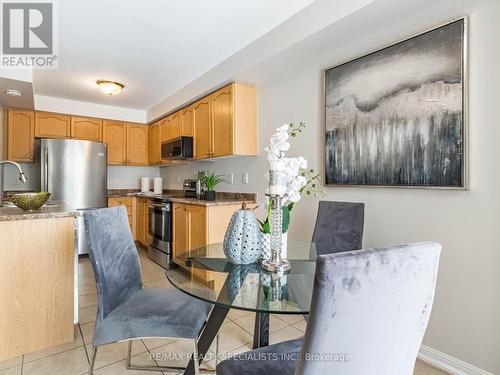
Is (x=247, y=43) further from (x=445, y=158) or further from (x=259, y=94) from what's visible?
(x=445, y=158)

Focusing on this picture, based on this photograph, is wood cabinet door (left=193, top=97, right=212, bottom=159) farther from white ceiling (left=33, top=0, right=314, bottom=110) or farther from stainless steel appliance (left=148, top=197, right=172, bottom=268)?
stainless steel appliance (left=148, top=197, right=172, bottom=268)

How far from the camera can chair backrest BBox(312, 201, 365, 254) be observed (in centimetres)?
197

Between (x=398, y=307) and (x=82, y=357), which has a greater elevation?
(x=398, y=307)

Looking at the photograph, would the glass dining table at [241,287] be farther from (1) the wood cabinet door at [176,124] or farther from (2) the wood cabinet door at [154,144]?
(2) the wood cabinet door at [154,144]

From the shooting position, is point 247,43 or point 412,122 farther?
point 247,43

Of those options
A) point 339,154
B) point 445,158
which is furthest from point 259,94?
point 445,158

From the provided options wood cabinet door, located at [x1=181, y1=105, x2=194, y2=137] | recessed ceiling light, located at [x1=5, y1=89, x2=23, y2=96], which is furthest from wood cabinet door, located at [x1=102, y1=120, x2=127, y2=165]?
recessed ceiling light, located at [x1=5, y1=89, x2=23, y2=96]

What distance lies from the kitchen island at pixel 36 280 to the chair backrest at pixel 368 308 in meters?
1.94

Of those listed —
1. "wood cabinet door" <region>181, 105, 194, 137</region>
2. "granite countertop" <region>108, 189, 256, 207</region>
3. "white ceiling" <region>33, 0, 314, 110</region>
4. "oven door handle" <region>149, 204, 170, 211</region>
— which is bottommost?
"oven door handle" <region>149, 204, 170, 211</region>

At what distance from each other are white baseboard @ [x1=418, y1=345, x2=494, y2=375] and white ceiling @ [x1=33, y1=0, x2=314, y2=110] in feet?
8.22

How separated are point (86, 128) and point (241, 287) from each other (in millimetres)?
4580

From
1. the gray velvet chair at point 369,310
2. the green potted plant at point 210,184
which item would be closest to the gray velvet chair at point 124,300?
the gray velvet chair at point 369,310

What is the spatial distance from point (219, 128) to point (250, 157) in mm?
493

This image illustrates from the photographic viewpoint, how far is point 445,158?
174 centimetres
